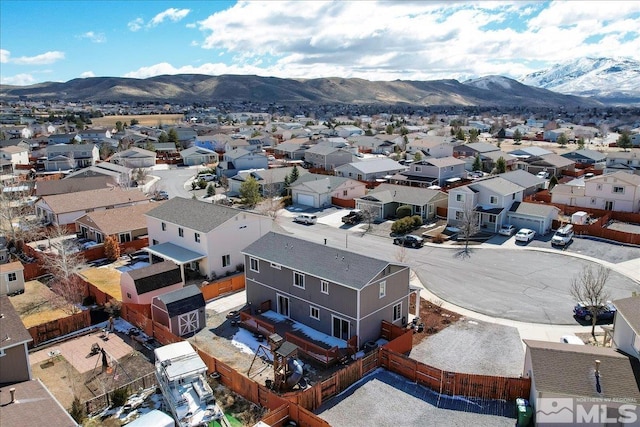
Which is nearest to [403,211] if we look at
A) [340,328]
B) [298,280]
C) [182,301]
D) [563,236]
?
[563,236]

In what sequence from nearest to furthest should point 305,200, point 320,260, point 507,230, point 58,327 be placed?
1. point 320,260
2. point 58,327
3. point 507,230
4. point 305,200

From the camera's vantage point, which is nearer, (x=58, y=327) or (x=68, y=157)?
(x=58, y=327)

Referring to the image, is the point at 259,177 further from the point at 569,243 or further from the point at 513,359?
the point at 513,359

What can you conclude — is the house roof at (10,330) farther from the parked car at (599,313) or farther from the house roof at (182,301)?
the parked car at (599,313)

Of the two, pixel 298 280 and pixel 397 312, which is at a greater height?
pixel 298 280

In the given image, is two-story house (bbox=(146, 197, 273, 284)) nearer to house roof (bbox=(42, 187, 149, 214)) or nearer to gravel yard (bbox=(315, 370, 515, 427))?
house roof (bbox=(42, 187, 149, 214))

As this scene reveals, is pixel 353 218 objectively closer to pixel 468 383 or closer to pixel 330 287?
pixel 330 287

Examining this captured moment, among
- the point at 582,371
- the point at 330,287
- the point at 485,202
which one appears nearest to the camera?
the point at 582,371
